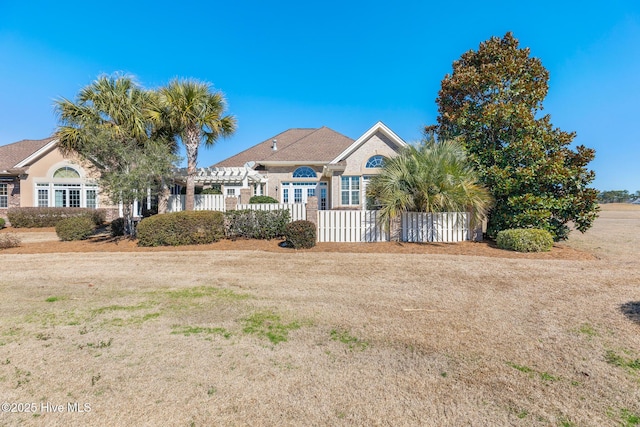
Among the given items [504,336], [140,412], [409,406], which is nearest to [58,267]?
[140,412]

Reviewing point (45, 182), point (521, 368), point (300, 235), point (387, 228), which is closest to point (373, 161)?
point (387, 228)

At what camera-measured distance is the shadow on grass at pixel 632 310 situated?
4688 mm

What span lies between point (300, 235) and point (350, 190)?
33.1 ft

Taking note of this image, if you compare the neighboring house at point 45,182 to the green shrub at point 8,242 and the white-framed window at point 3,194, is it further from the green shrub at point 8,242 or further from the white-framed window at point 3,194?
the green shrub at point 8,242

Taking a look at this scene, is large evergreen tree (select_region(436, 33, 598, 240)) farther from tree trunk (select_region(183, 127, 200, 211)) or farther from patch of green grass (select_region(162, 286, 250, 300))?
tree trunk (select_region(183, 127, 200, 211))

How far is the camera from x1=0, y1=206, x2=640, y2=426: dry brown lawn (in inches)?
105

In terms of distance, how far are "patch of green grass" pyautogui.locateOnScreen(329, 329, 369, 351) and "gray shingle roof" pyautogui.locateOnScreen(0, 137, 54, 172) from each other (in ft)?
90.2

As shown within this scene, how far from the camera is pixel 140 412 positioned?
2.61 meters

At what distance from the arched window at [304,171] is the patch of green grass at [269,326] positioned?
18.0 metres

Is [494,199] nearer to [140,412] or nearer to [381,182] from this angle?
[381,182]

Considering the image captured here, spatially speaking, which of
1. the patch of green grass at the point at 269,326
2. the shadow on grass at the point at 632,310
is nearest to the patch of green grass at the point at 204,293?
the patch of green grass at the point at 269,326

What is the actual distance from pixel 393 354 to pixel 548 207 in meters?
11.1

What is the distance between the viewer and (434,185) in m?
12.0

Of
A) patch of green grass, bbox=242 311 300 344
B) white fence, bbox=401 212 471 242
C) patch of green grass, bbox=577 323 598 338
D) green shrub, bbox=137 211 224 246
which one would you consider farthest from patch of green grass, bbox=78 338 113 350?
white fence, bbox=401 212 471 242
